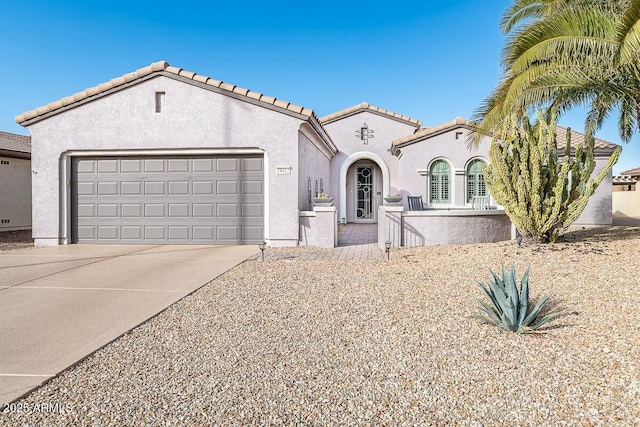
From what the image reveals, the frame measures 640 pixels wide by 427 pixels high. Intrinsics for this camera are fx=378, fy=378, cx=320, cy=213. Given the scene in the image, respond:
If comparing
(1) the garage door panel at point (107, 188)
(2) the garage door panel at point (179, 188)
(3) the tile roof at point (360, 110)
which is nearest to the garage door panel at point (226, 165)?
(2) the garage door panel at point (179, 188)

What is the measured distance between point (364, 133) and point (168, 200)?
10.9 m

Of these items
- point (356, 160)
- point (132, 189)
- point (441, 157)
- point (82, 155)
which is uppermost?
point (356, 160)

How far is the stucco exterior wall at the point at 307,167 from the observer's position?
36.5 feet

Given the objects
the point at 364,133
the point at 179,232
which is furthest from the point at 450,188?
the point at 179,232

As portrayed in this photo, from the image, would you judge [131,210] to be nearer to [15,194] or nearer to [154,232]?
[154,232]

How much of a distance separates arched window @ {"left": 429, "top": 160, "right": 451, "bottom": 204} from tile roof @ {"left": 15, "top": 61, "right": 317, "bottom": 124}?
7848 millimetres

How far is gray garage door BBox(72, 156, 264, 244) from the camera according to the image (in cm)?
1115

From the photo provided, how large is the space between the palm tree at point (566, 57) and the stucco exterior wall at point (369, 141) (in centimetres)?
810

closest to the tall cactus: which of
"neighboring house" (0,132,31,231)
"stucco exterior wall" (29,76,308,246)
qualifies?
"stucco exterior wall" (29,76,308,246)

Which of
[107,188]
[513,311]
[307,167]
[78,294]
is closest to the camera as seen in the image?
[513,311]

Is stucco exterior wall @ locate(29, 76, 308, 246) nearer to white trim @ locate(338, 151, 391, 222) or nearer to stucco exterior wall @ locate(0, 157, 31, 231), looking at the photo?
stucco exterior wall @ locate(0, 157, 31, 231)

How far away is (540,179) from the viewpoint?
28.2ft

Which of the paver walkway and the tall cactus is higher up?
the tall cactus

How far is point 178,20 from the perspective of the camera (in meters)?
16.1
